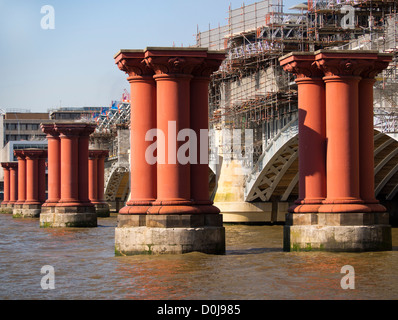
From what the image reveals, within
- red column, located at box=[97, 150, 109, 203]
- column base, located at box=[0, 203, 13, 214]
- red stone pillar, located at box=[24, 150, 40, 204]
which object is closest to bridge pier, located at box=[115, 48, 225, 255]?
red stone pillar, located at box=[24, 150, 40, 204]

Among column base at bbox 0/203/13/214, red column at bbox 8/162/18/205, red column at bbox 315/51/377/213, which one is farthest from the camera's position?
red column at bbox 8/162/18/205

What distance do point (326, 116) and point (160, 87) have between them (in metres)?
6.34

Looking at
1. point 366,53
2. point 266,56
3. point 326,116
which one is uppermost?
point 266,56

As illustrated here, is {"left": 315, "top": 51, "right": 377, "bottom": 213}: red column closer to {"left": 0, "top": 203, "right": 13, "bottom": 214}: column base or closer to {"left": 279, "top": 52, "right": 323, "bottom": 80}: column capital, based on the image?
{"left": 279, "top": 52, "right": 323, "bottom": 80}: column capital

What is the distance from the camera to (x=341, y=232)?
105 ft

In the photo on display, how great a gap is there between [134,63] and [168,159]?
377 cm

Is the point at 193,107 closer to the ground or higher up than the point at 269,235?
higher up

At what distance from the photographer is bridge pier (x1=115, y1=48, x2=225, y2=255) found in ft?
A: 104

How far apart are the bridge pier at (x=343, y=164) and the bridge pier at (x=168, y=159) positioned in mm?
3194

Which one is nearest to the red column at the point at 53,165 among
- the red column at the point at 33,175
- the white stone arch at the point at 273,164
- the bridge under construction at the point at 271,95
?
the bridge under construction at the point at 271,95

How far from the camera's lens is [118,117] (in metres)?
131
